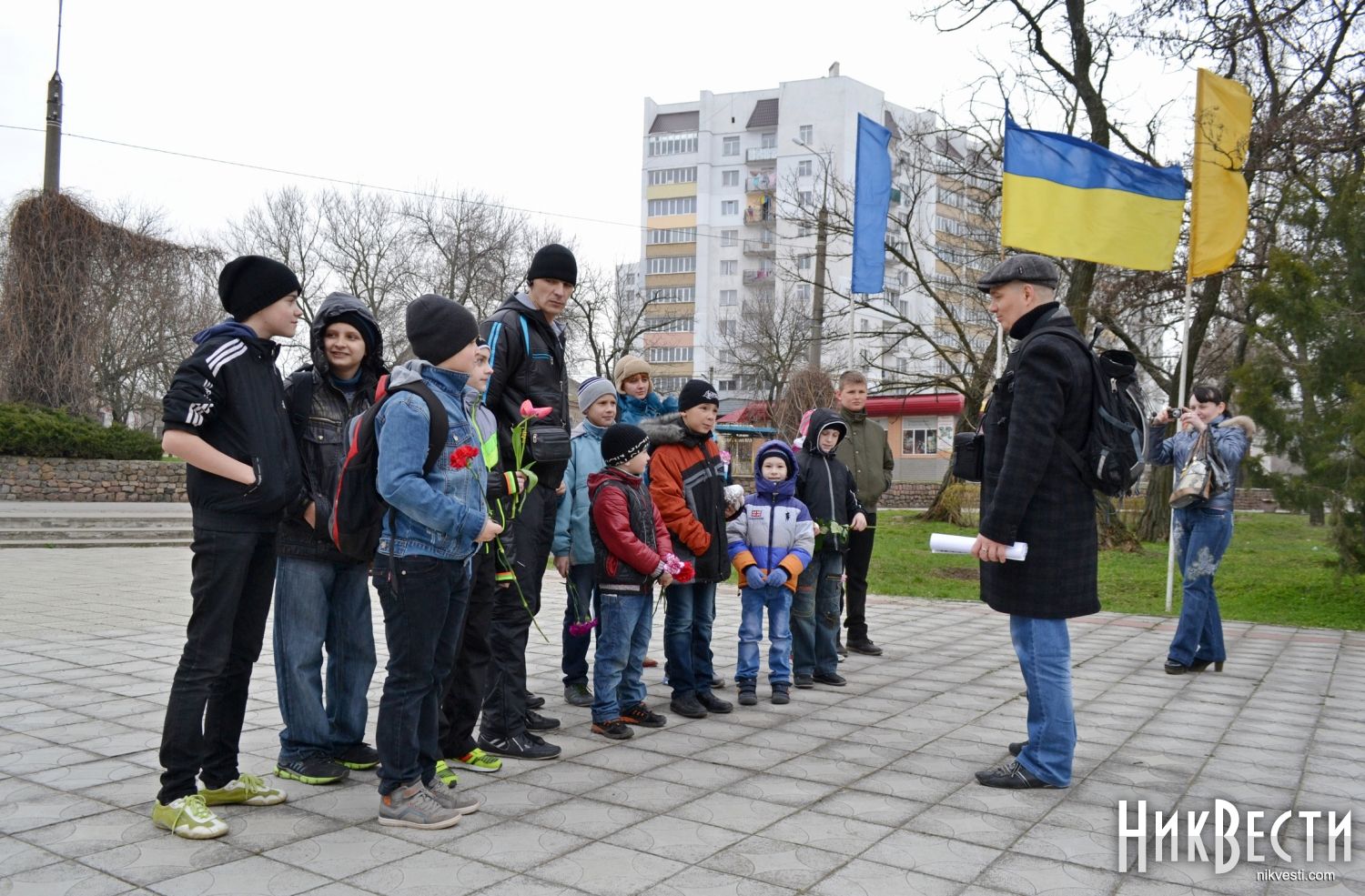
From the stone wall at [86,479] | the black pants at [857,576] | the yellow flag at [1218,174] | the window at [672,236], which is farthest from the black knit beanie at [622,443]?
the window at [672,236]

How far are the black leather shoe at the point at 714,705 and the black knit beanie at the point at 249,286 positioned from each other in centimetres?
325

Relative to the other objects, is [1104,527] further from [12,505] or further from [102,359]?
[102,359]

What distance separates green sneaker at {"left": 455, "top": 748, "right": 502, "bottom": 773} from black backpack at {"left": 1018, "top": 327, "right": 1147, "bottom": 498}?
285 centimetres

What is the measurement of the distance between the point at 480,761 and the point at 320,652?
0.85 m

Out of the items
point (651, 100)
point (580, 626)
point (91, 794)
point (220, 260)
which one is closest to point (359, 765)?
point (91, 794)

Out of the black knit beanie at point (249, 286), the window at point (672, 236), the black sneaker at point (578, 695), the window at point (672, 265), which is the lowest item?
the black sneaker at point (578, 695)

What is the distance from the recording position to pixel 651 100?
283ft

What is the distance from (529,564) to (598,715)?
37.2 inches

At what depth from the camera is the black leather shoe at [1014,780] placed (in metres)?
4.54

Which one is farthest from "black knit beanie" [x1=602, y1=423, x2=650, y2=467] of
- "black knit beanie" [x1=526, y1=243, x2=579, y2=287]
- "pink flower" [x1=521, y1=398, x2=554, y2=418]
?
"black knit beanie" [x1=526, y1=243, x2=579, y2=287]

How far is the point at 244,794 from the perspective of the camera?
13.3 ft

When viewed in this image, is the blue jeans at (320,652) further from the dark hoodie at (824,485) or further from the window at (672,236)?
the window at (672,236)

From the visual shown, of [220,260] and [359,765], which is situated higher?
[220,260]

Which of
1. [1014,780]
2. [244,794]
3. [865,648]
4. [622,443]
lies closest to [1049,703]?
[1014,780]
